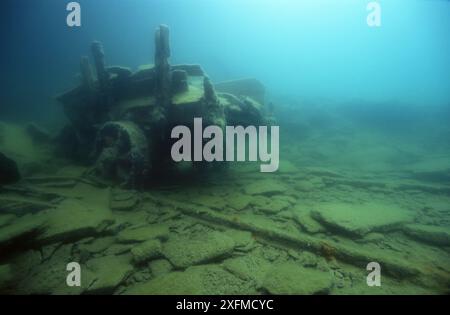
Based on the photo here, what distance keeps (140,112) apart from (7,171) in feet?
10.2

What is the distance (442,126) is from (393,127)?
2.42 m

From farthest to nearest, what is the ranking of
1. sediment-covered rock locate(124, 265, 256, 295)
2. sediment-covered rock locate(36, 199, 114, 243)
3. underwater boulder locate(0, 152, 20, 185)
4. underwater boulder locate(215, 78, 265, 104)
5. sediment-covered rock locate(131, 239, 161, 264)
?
underwater boulder locate(215, 78, 265, 104) < underwater boulder locate(0, 152, 20, 185) < sediment-covered rock locate(36, 199, 114, 243) < sediment-covered rock locate(131, 239, 161, 264) < sediment-covered rock locate(124, 265, 256, 295)

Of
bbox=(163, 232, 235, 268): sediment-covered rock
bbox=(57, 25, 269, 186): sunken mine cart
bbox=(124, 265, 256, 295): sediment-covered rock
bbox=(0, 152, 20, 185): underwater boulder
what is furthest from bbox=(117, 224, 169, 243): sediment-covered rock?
bbox=(0, 152, 20, 185): underwater boulder

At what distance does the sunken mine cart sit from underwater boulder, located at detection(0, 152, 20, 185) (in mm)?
1594

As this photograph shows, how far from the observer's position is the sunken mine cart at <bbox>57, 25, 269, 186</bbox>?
590 centimetres

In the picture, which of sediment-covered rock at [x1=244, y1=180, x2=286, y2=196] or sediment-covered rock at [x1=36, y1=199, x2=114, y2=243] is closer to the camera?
sediment-covered rock at [x1=36, y1=199, x2=114, y2=243]

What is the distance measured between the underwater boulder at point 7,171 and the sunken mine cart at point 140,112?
159 centimetres

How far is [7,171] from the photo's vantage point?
19.1 feet

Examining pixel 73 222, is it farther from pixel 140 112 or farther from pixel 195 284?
pixel 140 112

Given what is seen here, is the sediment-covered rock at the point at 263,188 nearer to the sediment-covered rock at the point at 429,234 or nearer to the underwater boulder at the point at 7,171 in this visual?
the sediment-covered rock at the point at 429,234

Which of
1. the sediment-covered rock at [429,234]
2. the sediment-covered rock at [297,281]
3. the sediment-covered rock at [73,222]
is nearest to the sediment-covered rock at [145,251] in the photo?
the sediment-covered rock at [73,222]

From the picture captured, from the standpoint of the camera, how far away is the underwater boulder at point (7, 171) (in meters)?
5.72

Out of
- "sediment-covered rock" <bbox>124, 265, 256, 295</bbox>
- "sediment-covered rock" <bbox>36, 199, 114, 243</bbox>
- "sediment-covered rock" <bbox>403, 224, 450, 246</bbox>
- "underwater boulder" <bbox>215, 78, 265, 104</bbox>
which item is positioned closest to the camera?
"sediment-covered rock" <bbox>124, 265, 256, 295</bbox>

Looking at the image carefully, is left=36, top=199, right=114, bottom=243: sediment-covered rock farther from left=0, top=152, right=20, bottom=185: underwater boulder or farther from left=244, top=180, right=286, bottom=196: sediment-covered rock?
left=244, top=180, right=286, bottom=196: sediment-covered rock
